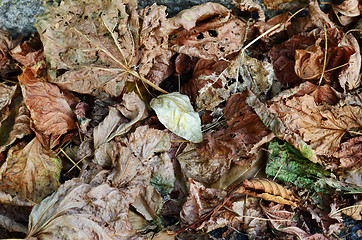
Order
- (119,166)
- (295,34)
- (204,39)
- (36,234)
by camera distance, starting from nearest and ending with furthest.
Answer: (36,234) → (119,166) → (204,39) → (295,34)

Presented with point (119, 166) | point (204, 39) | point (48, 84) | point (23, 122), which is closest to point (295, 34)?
point (204, 39)

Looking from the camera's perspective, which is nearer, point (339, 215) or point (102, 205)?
point (102, 205)

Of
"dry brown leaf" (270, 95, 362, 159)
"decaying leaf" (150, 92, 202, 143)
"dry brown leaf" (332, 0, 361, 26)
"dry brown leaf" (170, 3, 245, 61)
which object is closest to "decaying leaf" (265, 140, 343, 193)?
"dry brown leaf" (270, 95, 362, 159)

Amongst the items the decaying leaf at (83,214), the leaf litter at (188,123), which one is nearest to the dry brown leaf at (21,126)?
the leaf litter at (188,123)

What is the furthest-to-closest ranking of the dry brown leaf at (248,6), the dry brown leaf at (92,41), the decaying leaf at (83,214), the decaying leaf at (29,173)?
1. the dry brown leaf at (248,6)
2. the dry brown leaf at (92,41)
3. the decaying leaf at (29,173)
4. the decaying leaf at (83,214)

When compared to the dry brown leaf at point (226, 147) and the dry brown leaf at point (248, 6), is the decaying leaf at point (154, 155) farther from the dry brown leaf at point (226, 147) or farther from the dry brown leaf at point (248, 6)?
the dry brown leaf at point (248, 6)

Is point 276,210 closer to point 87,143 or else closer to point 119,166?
point 119,166

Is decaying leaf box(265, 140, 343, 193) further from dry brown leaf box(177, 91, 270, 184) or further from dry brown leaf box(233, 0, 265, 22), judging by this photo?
dry brown leaf box(233, 0, 265, 22)
